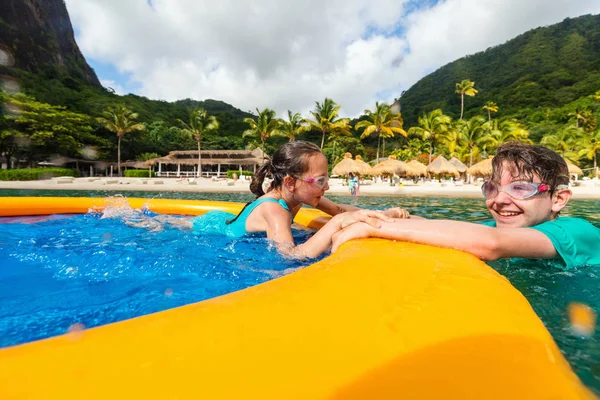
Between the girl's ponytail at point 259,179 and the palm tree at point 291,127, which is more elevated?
the palm tree at point 291,127

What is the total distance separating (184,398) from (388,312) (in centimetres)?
49

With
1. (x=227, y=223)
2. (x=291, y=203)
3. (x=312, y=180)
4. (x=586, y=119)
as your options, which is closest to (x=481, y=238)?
(x=312, y=180)

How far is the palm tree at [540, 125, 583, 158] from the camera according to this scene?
1230 inches

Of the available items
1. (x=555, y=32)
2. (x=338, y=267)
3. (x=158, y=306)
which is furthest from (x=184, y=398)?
(x=555, y=32)

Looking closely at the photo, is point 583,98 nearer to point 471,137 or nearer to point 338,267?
point 471,137

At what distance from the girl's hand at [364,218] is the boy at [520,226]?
0.04 metres

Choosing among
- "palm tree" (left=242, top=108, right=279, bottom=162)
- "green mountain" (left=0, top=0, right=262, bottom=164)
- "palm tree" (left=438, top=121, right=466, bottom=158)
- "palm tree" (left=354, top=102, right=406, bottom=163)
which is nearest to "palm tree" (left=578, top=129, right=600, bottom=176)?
"palm tree" (left=438, top=121, right=466, bottom=158)

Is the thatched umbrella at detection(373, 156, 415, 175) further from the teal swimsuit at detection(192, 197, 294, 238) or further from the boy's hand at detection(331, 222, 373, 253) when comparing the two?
the boy's hand at detection(331, 222, 373, 253)

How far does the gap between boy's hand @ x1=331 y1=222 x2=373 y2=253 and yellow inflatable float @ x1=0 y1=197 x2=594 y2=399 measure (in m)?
0.76

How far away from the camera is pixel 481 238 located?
1.31 m

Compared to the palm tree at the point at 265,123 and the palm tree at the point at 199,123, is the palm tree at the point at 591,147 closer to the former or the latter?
the palm tree at the point at 265,123

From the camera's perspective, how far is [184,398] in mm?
446

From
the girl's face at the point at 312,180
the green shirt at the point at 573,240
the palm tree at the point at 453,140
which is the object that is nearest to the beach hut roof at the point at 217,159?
the palm tree at the point at 453,140

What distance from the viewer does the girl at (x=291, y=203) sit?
1867 millimetres
